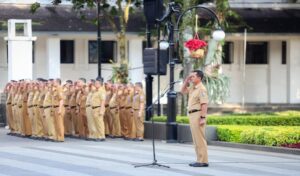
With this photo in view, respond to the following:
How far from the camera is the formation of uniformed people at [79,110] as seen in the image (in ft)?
89.0

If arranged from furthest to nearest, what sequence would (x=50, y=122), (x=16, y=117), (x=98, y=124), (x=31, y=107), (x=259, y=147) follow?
(x=16, y=117) < (x=31, y=107) < (x=98, y=124) < (x=50, y=122) < (x=259, y=147)

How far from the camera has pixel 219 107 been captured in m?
40.6

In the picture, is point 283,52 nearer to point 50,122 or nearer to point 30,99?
point 30,99

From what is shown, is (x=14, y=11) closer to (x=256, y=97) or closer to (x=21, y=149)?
(x=256, y=97)

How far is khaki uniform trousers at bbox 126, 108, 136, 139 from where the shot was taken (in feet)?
90.6

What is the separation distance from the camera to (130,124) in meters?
27.8

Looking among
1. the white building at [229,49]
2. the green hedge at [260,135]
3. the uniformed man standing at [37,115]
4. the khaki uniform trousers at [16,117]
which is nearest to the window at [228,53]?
the white building at [229,49]

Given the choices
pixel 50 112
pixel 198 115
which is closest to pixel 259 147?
pixel 198 115

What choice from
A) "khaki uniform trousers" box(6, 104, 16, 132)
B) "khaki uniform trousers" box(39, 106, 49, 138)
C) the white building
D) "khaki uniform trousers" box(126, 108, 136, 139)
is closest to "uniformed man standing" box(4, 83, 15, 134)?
"khaki uniform trousers" box(6, 104, 16, 132)

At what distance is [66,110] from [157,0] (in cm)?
513

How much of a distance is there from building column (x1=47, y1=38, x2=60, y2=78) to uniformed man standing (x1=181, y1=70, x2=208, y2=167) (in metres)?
22.3

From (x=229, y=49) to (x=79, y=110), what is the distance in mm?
18064

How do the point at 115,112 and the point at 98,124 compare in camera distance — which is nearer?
the point at 98,124

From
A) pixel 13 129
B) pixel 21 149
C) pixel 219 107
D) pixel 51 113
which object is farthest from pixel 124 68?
pixel 21 149
